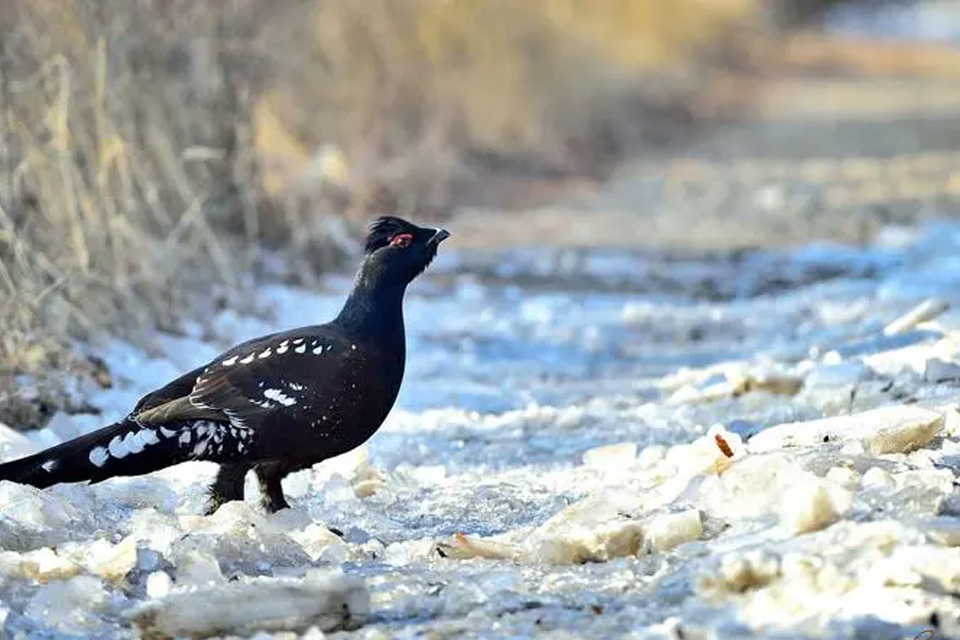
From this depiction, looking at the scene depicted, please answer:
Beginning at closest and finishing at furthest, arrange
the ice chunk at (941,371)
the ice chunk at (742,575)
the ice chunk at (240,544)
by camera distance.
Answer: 1. the ice chunk at (742,575)
2. the ice chunk at (240,544)
3. the ice chunk at (941,371)

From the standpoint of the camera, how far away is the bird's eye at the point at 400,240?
239 inches

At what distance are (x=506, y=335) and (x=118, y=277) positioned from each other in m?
2.19

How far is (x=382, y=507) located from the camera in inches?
241

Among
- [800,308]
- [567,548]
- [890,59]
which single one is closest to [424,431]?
Answer: [567,548]

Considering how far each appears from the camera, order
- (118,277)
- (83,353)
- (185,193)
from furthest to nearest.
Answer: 1. (185,193)
2. (118,277)
3. (83,353)

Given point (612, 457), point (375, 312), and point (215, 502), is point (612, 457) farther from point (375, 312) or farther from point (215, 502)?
point (215, 502)

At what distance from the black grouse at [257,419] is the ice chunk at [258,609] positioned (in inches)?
45.9

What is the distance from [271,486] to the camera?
18.9 feet

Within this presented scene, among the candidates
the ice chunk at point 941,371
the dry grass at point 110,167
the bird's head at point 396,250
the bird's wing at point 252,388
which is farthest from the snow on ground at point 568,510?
the bird's head at point 396,250

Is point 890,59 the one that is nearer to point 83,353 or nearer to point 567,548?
point 83,353

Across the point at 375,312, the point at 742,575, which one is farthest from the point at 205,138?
the point at 742,575

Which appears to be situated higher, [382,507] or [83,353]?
[83,353]

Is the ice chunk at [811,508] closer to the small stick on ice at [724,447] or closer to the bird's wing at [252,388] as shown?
the small stick on ice at [724,447]

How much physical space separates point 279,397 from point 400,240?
0.67m
